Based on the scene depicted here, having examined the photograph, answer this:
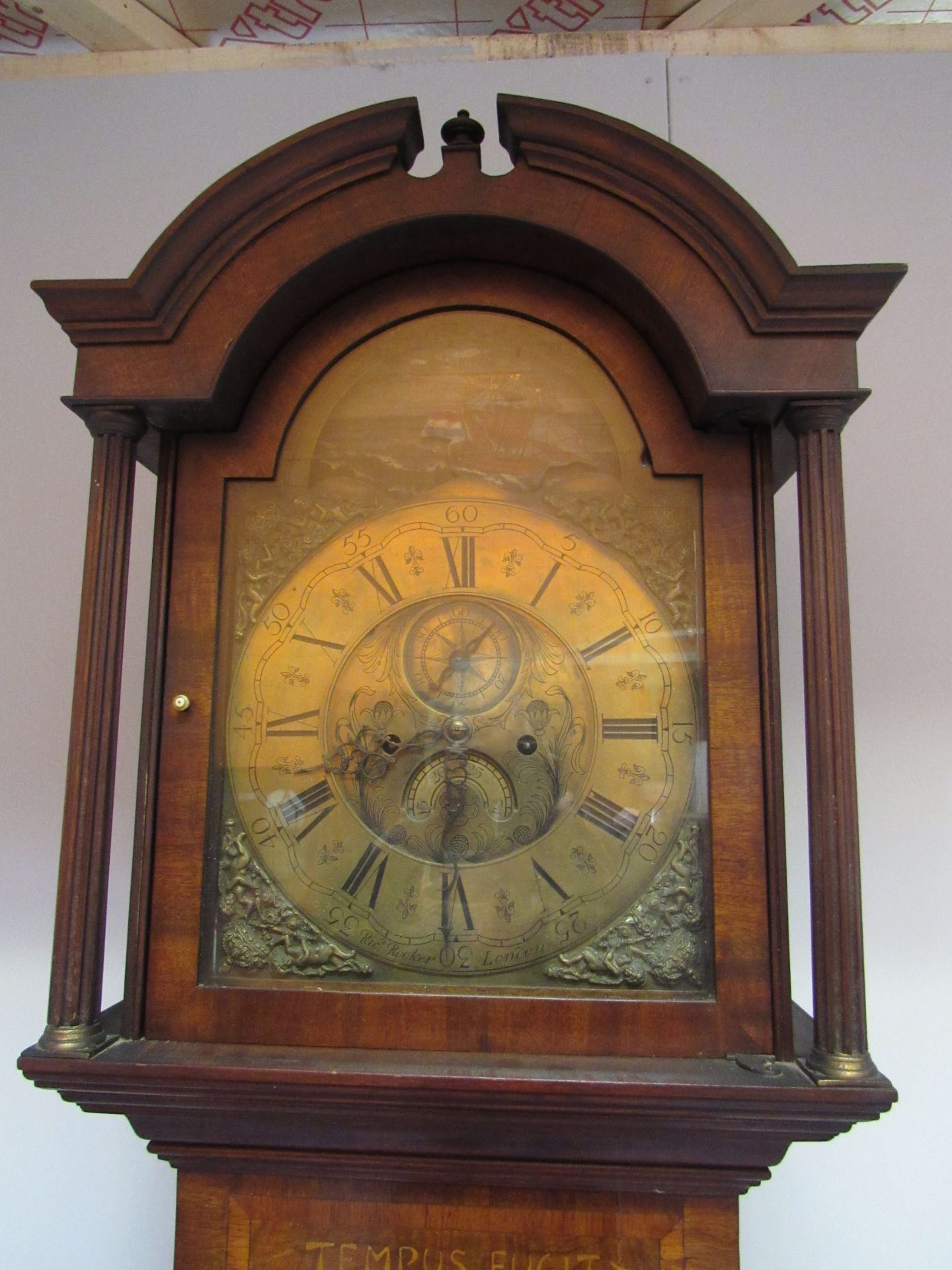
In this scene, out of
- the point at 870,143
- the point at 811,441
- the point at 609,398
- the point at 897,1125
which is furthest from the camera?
the point at 870,143

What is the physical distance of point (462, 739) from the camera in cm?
116

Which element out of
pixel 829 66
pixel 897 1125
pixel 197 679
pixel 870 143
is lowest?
pixel 897 1125

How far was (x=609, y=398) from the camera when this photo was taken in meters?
1.22

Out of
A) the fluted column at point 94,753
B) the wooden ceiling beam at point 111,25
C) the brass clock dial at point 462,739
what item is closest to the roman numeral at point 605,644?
the brass clock dial at point 462,739

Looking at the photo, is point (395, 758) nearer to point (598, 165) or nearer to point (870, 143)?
point (598, 165)

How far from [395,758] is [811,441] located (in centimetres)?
61

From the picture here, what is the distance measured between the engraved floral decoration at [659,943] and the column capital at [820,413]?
1.58 feet

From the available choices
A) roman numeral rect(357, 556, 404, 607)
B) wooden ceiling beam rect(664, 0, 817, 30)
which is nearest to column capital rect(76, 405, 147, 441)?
roman numeral rect(357, 556, 404, 607)

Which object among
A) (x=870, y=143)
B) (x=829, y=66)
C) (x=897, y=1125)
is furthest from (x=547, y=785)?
(x=829, y=66)

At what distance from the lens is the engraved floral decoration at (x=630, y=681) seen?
1.16 meters

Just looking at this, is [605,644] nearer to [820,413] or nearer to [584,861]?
[584,861]

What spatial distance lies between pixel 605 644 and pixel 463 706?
0.61 ft

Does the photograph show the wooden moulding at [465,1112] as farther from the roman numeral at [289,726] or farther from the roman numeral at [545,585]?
the roman numeral at [545,585]

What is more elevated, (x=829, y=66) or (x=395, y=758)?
(x=829, y=66)
